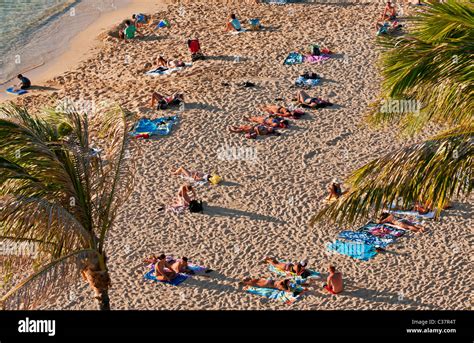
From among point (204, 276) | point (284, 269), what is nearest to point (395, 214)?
point (284, 269)

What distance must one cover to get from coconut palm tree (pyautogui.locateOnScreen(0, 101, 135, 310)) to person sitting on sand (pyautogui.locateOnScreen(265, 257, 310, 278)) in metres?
4.90

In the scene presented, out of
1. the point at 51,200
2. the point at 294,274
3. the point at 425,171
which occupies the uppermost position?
the point at 425,171

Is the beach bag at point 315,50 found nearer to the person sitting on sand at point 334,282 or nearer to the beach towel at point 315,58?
the beach towel at point 315,58

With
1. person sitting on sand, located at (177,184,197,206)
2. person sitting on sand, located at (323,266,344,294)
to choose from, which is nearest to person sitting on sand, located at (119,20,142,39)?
person sitting on sand, located at (177,184,197,206)

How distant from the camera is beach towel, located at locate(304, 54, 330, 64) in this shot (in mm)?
25781

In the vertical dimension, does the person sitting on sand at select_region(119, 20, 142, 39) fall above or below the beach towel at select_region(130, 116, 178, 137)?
above

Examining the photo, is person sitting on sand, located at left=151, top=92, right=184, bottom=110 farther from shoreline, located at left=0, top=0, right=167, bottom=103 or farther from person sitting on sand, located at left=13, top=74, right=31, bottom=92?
person sitting on sand, located at left=13, top=74, right=31, bottom=92

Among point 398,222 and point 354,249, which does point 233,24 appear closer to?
point 398,222

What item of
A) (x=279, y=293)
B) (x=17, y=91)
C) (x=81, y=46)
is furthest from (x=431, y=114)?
(x=81, y=46)

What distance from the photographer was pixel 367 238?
56.2 ft

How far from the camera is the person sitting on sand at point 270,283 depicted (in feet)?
51.3

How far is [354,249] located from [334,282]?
1.47 metres

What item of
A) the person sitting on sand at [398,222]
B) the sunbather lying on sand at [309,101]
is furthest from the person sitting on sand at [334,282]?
the sunbather lying on sand at [309,101]

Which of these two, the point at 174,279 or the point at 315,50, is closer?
the point at 174,279
